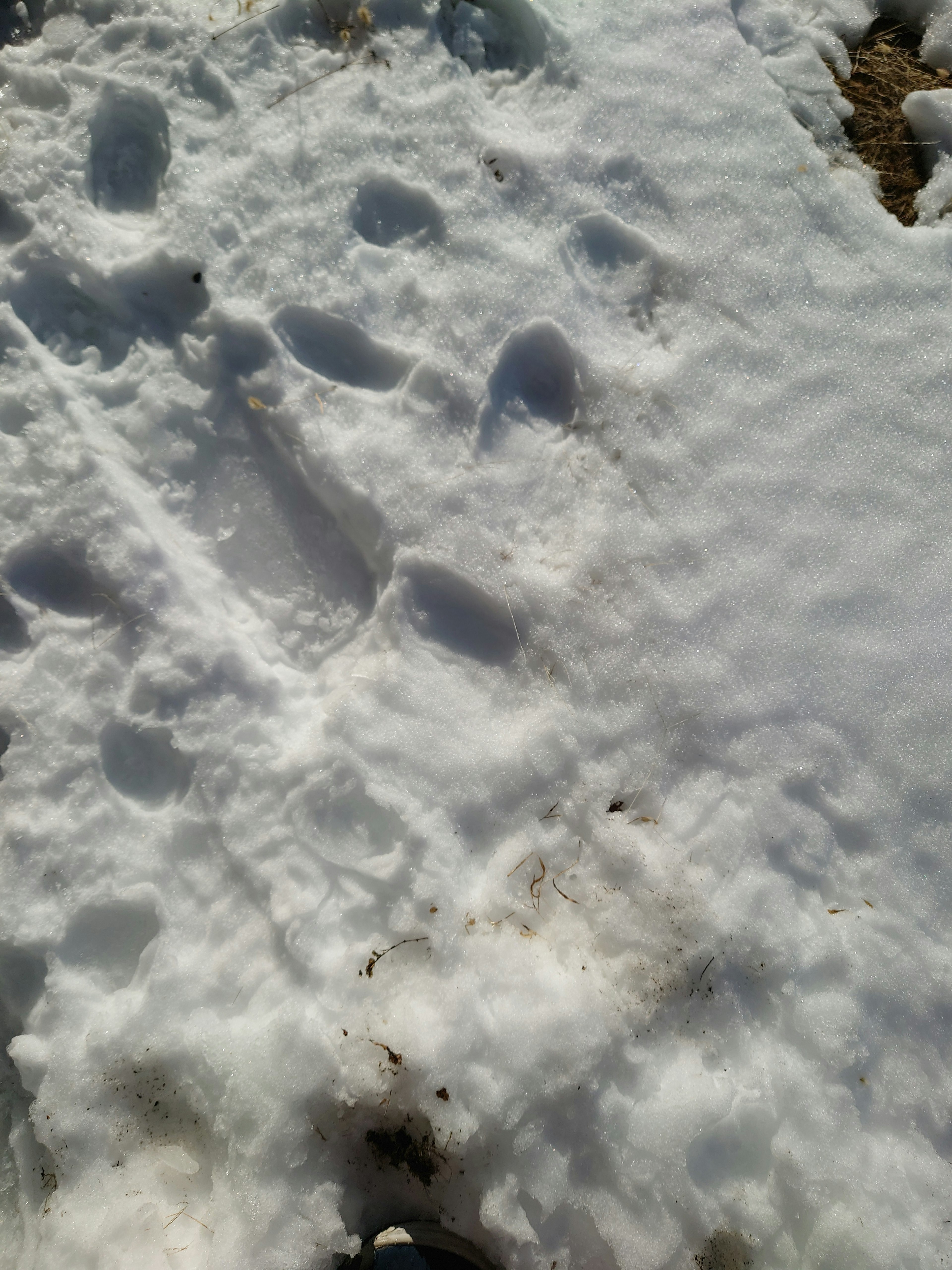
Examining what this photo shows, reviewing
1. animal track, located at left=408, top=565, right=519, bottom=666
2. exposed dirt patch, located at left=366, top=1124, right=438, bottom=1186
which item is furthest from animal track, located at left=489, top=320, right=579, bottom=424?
exposed dirt patch, located at left=366, top=1124, right=438, bottom=1186

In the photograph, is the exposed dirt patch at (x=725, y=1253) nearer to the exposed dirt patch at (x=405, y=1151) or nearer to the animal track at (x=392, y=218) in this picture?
the exposed dirt patch at (x=405, y=1151)

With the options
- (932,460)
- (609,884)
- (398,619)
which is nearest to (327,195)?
(398,619)

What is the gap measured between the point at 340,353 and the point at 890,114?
73.7 inches

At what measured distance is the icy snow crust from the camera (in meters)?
1.89

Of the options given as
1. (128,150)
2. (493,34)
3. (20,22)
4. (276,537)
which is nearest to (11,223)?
(128,150)

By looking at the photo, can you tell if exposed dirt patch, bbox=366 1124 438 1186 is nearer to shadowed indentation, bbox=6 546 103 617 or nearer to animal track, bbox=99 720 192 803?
animal track, bbox=99 720 192 803

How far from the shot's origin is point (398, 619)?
2.09 m

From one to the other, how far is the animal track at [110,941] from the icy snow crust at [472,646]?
0.04 ft

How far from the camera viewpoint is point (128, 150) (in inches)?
85.4

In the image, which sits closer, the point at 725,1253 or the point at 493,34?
the point at 725,1253

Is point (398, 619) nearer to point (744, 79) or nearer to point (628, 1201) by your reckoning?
point (628, 1201)

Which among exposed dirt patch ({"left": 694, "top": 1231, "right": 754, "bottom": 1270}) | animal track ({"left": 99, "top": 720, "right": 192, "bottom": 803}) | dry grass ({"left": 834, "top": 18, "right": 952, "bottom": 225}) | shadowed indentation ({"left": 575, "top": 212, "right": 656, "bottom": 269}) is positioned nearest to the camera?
exposed dirt patch ({"left": 694, "top": 1231, "right": 754, "bottom": 1270})

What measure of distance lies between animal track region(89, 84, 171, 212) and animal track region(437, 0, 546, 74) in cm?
90

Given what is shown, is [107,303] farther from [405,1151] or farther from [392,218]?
[405,1151]
